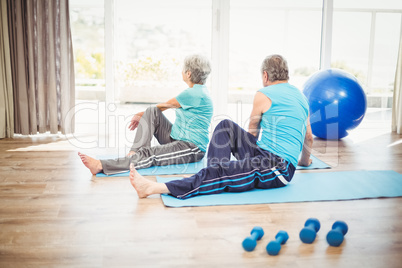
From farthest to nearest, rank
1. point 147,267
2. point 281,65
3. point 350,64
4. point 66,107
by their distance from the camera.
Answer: point 350,64 < point 66,107 < point 281,65 < point 147,267

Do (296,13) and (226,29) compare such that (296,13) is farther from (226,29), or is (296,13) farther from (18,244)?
(18,244)

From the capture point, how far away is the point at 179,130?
3.09 metres

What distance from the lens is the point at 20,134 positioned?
4.27 meters

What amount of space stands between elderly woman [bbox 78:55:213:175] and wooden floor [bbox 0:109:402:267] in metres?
0.24

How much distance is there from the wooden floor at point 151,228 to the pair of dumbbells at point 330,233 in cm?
3

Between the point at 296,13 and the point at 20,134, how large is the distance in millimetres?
3213

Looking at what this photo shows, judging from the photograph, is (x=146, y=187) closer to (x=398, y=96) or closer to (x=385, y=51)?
(x=398, y=96)

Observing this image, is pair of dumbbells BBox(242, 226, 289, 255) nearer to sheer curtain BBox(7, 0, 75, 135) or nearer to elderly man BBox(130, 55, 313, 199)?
elderly man BBox(130, 55, 313, 199)

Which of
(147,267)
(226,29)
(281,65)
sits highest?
(226,29)

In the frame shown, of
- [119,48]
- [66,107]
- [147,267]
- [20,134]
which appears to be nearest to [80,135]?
[66,107]

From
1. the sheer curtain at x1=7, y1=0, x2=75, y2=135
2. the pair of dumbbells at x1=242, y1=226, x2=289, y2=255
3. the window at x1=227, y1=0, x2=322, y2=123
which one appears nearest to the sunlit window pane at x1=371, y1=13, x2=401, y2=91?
the window at x1=227, y1=0, x2=322, y2=123

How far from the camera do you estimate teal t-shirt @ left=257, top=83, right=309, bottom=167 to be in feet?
8.08

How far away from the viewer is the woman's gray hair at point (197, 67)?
2.91 metres

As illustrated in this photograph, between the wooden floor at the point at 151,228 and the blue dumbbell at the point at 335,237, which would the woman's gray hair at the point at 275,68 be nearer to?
the wooden floor at the point at 151,228
